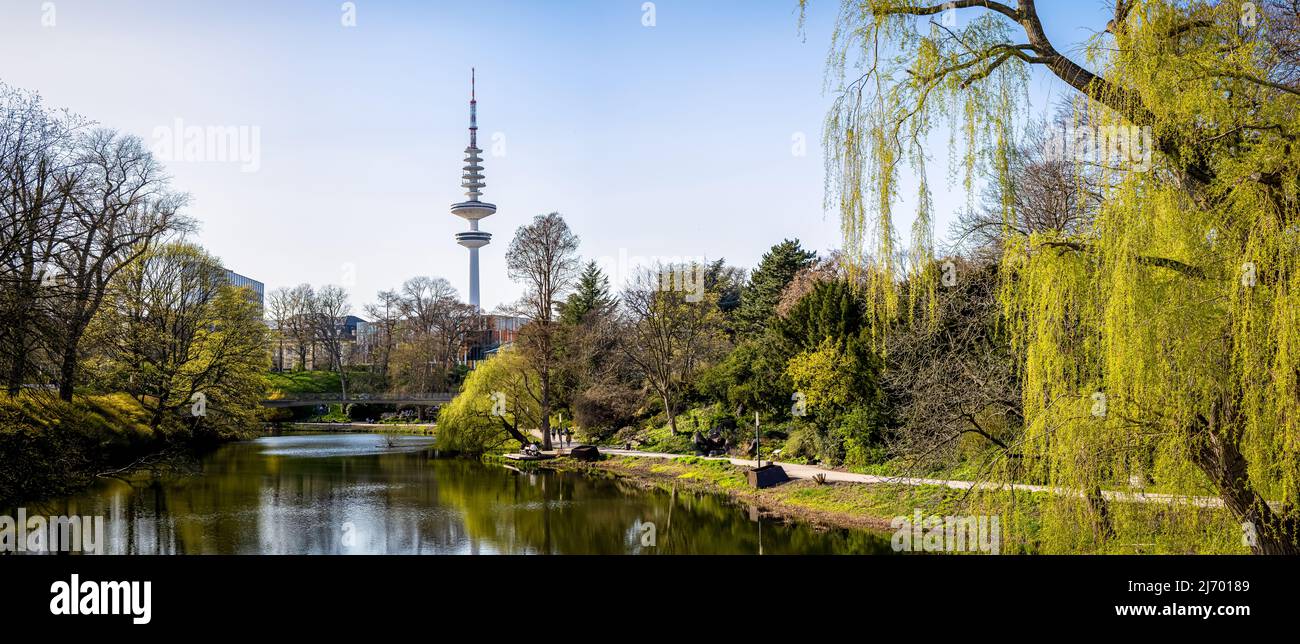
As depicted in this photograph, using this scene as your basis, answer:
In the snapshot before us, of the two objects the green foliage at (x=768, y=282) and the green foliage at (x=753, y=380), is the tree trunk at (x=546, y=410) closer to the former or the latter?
the green foliage at (x=753, y=380)

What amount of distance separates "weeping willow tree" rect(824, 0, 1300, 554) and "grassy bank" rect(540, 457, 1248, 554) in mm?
72

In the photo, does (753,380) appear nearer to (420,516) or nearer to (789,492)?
(789,492)

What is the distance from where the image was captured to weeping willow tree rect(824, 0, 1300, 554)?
5820 mm

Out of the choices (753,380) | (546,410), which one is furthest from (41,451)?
(546,410)

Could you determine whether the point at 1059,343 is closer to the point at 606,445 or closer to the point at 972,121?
the point at 972,121

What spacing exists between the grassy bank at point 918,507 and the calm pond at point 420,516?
0.94 m

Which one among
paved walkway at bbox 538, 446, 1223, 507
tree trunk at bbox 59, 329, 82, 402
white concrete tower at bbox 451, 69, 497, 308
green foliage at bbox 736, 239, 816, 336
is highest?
white concrete tower at bbox 451, 69, 497, 308

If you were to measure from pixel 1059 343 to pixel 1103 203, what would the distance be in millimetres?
1162

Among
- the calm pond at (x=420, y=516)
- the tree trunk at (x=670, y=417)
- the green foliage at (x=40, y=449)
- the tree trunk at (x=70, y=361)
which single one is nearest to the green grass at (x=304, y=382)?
the calm pond at (x=420, y=516)

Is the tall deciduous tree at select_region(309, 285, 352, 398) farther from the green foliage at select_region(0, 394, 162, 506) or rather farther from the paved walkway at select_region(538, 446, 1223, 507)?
the green foliage at select_region(0, 394, 162, 506)

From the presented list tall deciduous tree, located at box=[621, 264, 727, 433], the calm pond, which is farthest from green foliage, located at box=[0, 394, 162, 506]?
tall deciduous tree, located at box=[621, 264, 727, 433]

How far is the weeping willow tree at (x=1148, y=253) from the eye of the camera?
19.1 feet
